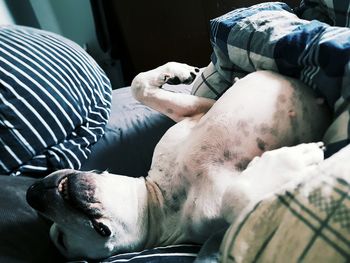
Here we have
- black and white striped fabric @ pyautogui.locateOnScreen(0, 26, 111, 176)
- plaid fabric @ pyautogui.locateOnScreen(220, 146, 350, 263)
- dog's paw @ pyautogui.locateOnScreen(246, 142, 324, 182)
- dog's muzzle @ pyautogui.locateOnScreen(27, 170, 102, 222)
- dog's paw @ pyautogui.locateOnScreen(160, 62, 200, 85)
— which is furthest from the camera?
dog's paw @ pyautogui.locateOnScreen(160, 62, 200, 85)

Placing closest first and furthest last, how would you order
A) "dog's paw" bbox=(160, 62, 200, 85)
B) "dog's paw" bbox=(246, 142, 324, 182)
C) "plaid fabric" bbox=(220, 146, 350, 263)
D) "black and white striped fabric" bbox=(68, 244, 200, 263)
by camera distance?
"plaid fabric" bbox=(220, 146, 350, 263), "dog's paw" bbox=(246, 142, 324, 182), "black and white striped fabric" bbox=(68, 244, 200, 263), "dog's paw" bbox=(160, 62, 200, 85)

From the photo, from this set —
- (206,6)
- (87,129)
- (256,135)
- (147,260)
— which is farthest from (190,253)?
(206,6)

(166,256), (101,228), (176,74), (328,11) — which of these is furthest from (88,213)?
(328,11)

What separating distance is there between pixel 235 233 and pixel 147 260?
1.02 feet

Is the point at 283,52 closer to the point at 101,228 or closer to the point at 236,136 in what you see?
the point at 236,136

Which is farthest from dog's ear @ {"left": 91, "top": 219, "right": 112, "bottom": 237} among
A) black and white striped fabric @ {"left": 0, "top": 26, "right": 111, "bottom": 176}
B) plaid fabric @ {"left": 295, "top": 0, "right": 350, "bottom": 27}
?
plaid fabric @ {"left": 295, "top": 0, "right": 350, "bottom": 27}

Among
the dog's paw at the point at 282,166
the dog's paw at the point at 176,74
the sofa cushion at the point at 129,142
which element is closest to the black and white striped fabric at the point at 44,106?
the sofa cushion at the point at 129,142

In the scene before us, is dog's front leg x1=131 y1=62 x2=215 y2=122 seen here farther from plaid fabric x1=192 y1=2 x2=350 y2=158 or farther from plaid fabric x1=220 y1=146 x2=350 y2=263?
plaid fabric x1=220 y1=146 x2=350 y2=263

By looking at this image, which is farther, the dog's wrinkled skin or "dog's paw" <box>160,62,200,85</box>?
"dog's paw" <box>160,62,200,85</box>

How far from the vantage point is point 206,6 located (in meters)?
2.06

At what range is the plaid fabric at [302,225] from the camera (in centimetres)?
33

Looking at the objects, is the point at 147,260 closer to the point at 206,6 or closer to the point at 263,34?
the point at 263,34

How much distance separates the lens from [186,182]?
0.76 metres

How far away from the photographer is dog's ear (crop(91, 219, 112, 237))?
75 cm
